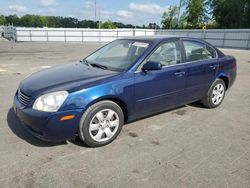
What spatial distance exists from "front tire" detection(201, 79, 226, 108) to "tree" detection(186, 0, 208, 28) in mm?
55950

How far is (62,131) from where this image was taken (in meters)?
3.38

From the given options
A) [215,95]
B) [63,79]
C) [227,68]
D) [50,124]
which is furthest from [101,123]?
[227,68]

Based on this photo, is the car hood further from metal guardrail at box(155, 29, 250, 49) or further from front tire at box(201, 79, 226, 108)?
metal guardrail at box(155, 29, 250, 49)

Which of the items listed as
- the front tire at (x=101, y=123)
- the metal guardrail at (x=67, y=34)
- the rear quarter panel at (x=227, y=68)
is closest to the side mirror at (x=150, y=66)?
the front tire at (x=101, y=123)

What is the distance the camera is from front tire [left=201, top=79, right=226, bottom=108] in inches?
212

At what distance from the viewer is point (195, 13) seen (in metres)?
58.9

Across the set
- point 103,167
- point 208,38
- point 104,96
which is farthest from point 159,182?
point 208,38

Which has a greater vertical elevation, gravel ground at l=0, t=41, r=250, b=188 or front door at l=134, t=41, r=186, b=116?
front door at l=134, t=41, r=186, b=116

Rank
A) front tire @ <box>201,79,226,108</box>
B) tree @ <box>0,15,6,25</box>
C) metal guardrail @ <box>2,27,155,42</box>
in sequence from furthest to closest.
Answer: tree @ <box>0,15,6,25</box>, metal guardrail @ <box>2,27,155,42</box>, front tire @ <box>201,79,226,108</box>

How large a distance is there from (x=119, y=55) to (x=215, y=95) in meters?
2.36

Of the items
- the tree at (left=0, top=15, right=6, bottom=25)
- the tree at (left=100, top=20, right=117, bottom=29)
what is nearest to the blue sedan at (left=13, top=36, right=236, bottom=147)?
the tree at (left=100, top=20, right=117, bottom=29)

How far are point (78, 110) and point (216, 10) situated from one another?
199 ft

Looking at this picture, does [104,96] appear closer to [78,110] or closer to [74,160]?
[78,110]

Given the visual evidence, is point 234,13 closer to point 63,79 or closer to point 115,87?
point 115,87
